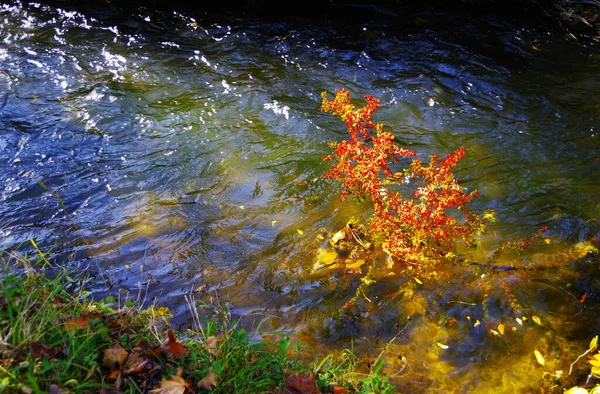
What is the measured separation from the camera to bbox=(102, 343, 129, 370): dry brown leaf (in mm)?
2072

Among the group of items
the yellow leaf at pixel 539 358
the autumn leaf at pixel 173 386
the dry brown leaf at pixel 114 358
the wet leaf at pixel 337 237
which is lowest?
the yellow leaf at pixel 539 358

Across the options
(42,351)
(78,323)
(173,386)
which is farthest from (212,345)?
(42,351)

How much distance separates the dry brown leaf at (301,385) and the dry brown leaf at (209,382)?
0.37 metres

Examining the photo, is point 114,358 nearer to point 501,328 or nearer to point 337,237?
point 337,237

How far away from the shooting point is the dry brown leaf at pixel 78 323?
213 centimetres

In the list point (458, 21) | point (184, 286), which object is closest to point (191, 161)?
point (184, 286)

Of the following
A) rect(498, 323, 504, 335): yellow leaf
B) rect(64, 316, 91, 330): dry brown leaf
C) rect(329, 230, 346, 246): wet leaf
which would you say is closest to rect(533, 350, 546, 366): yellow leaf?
rect(498, 323, 504, 335): yellow leaf

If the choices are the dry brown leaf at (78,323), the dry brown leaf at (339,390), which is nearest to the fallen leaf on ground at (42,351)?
the dry brown leaf at (78,323)

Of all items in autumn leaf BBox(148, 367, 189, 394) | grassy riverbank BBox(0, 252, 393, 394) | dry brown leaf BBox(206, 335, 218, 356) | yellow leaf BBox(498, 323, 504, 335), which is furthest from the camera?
yellow leaf BBox(498, 323, 504, 335)

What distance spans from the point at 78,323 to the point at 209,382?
722mm

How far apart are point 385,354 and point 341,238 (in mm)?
1116

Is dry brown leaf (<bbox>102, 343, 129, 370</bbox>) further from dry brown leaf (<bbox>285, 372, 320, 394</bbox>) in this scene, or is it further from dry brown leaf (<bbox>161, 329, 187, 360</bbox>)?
dry brown leaf (<bbox>285, 372, 320, 394</bbox>)

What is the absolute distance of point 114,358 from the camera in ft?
6.83

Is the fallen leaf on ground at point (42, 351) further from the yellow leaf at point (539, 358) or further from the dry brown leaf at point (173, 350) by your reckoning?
the yellow leaf at point (539, 358)
